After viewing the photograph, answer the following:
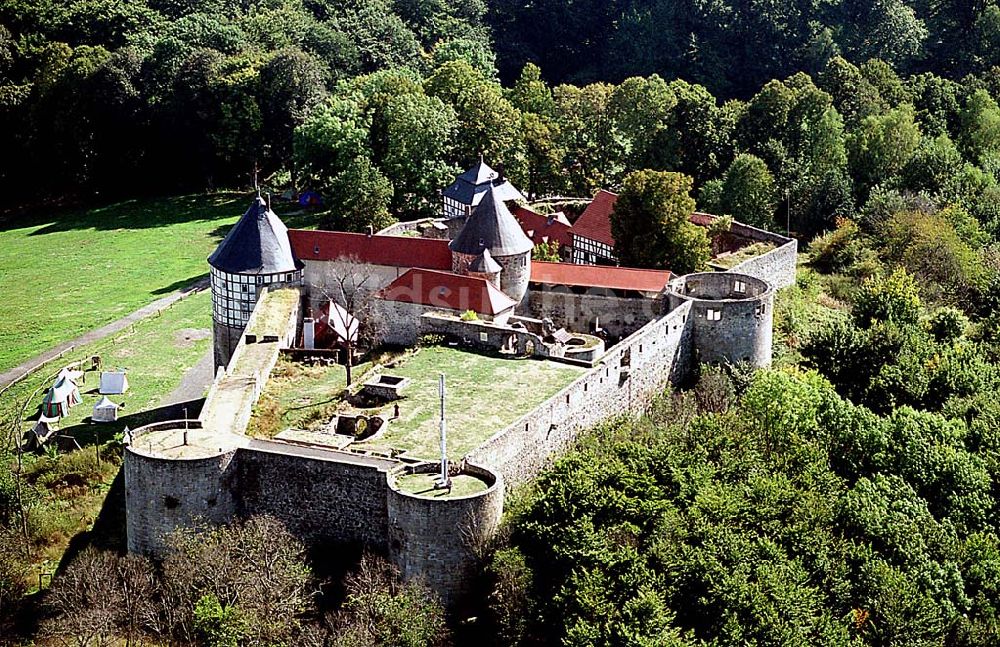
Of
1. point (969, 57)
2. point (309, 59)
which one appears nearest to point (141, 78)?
point (309, 59)

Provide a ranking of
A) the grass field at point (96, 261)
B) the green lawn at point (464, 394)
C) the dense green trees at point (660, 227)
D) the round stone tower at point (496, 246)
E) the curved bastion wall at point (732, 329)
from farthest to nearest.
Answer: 1. the grass field at point (96, 261)
2. the dense green trees at point (660, 227)
3. the round stone tower at point (496, 246)
4. the curved bastion wall at point (732, 329)
5. the green lawn at point (464, 394)

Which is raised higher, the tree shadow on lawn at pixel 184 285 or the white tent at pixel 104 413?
the tree shadow on lawn at pixel 184 285

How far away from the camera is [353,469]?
34656 mm

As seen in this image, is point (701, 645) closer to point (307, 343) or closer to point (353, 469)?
point (353, 469)

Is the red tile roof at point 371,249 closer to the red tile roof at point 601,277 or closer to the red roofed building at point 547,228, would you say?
the red tile roof at point 601,277

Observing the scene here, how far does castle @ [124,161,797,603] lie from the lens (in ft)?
114

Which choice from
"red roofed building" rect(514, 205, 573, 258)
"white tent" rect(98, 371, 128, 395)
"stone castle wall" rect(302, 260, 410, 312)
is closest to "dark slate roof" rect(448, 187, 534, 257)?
"stone castle wall" rect(302, 260, 410, 312)

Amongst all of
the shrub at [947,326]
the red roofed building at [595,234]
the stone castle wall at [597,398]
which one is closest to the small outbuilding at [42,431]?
the stone castle wall at [597,398]

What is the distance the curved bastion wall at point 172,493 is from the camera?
34875 mm

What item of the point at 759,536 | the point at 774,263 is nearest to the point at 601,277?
the point at 774,263

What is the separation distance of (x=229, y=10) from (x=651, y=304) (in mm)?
63204

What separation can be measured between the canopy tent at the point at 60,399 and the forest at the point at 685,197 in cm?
873

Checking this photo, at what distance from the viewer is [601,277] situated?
52.1 meters

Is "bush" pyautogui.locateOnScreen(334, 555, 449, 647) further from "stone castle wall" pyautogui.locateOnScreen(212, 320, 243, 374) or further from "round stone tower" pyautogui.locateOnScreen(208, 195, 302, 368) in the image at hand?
"round stone tower" pyautogui.locateOnScreen(208, 195, 302, 368)
